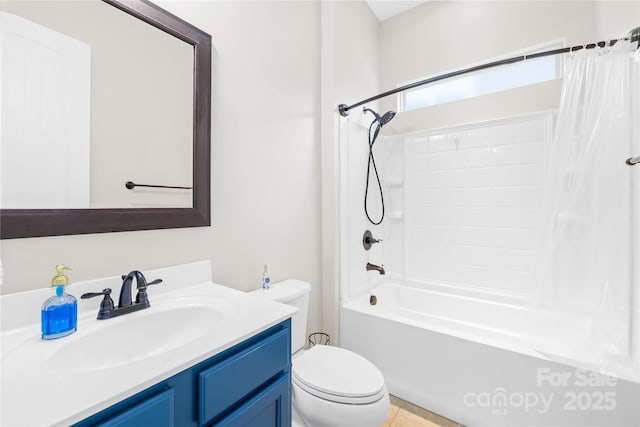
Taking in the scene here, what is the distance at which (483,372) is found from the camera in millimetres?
1496

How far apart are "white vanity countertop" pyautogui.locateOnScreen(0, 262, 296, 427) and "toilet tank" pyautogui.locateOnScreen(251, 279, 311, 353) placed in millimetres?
307

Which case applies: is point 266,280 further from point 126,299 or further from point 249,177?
point 126,299

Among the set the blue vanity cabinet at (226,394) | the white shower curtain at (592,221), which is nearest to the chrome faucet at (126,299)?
the blue vanity cabinet at (226,394)

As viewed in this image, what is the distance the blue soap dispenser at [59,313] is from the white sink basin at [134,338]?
56 mm

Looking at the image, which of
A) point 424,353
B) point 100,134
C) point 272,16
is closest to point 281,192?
point 100,134

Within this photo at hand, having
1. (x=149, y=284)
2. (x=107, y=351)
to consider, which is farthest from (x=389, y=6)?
(x=107, y=351)

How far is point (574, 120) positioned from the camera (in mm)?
1367

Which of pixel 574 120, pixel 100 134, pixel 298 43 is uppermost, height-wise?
pixel 298 43

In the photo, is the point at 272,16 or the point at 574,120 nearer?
the point at 574,120

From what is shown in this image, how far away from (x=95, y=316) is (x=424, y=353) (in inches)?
64.3

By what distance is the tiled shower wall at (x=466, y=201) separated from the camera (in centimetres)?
209

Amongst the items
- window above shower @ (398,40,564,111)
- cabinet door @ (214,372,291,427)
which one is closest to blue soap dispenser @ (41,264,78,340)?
cabinet door @ (214,372,291,427)

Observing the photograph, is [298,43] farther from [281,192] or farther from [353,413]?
[353,413]

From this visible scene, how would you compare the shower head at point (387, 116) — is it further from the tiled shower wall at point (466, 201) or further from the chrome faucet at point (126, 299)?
the chrome faucet at point (126, 299)
